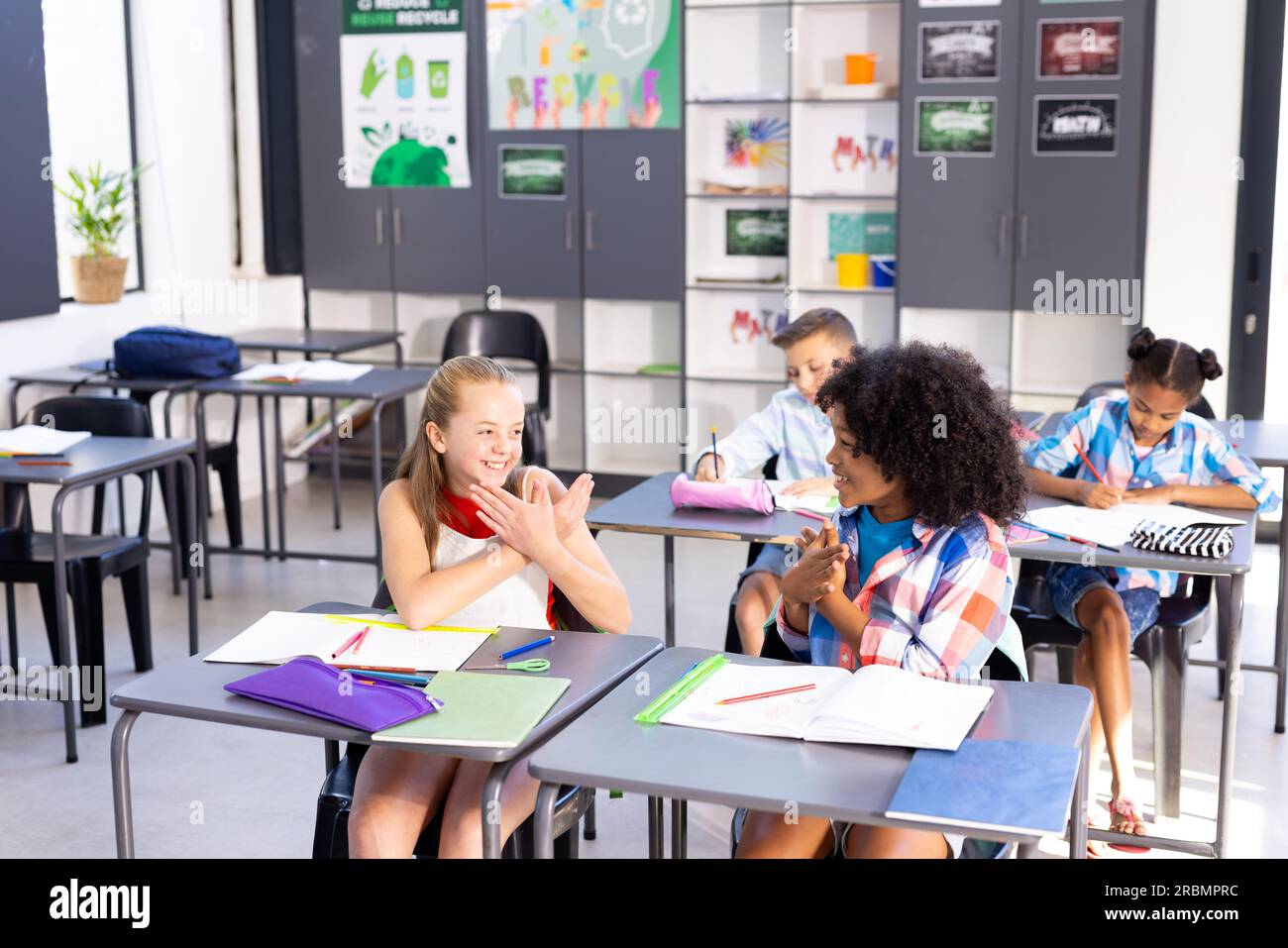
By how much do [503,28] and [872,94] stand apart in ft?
5.31

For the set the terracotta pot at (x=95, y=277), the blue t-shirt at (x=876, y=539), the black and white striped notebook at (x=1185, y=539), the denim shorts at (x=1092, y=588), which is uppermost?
the terracotta pot at (x=95, y=277)

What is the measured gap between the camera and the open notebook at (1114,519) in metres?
2.94

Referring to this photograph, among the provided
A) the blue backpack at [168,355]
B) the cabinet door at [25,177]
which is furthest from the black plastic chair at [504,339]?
the cabinet door at [25,177]

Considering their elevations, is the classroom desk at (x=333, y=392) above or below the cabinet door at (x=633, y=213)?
below

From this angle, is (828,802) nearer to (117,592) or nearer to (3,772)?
(3,772)

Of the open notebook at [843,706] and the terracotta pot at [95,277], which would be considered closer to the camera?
the open notebook at [843,706]

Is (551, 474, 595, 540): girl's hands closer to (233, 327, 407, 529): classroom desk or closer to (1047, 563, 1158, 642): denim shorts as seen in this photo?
(1047, 563, 1158, 642): denim shorts

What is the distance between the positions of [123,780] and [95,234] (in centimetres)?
389

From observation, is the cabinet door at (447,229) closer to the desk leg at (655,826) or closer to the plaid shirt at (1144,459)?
the plaid shirt at (1144,459)

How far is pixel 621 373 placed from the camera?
6.32 m

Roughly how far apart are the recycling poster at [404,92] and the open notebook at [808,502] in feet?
11.7

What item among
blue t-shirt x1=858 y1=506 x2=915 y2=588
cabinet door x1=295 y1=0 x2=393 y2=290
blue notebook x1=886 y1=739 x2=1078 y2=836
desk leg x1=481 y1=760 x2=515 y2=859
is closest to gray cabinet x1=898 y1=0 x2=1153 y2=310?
cabinet door x1=295 y1=0 x2=393 y2=290

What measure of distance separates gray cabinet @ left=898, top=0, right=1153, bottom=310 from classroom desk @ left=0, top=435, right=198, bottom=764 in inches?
117

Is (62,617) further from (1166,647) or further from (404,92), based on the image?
(404,92)
